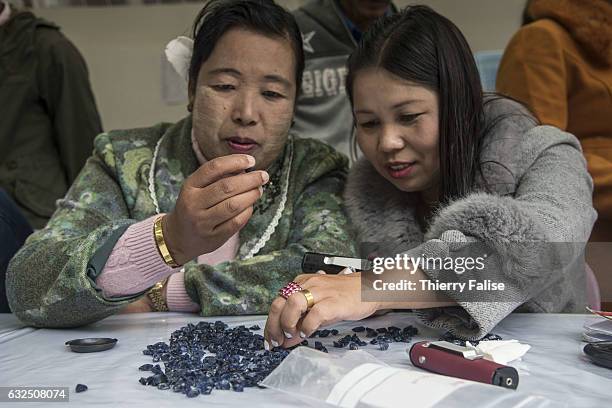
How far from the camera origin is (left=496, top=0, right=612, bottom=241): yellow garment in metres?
1.89

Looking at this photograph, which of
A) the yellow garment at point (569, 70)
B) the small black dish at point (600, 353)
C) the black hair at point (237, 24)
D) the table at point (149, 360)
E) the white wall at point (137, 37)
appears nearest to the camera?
the table at point (149, 360)

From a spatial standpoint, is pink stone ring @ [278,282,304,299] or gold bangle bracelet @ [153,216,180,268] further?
gold bangle bracelet @ [153,216,180,268]

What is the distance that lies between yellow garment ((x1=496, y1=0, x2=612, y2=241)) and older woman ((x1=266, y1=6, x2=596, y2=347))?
446mm

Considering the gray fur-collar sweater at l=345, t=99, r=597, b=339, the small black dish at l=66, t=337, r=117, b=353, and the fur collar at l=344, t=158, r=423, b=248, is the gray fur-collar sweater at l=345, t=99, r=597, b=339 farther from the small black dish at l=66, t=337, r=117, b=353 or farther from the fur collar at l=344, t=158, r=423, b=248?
the small black dish at l=66, t=337, r=117, b=353

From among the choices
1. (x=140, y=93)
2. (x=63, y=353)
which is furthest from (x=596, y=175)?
(x=140, y=93)

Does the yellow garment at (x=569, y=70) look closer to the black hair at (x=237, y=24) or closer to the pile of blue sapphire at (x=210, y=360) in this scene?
the black hair at (x=237, y=24)

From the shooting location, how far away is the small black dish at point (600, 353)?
0.95 metres

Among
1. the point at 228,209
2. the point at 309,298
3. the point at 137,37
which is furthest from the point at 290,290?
the point at 137,37

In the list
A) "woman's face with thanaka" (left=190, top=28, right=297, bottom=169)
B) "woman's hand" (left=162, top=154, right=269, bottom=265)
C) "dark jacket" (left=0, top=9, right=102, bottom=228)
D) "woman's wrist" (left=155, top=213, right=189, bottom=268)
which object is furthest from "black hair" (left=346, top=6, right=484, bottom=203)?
"dark jacket" (left=0, top=9, right=102, bottom=228)

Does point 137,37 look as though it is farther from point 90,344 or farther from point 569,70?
point 90,344

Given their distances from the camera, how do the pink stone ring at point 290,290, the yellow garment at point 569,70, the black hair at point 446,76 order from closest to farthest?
1. the pink stone ring at point 290,290
2. the black hair at point 446,76
3. the yellow garment at point 569,70

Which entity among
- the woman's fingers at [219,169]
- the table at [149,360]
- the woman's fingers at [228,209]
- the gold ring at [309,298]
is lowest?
the table at [149,360]

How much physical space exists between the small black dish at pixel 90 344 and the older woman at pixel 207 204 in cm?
12

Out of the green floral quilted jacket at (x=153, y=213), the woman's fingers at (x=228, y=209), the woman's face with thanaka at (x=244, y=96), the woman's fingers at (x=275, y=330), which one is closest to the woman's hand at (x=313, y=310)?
the woman's fingers at (x=275, y=330)
